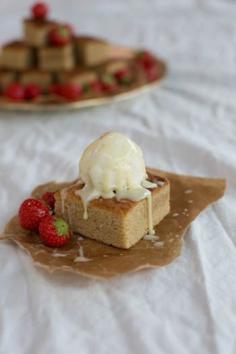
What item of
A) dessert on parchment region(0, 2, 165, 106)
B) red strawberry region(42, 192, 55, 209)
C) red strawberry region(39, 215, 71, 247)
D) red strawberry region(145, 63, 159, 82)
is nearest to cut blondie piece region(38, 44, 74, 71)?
dessert on parchment region(0, 2, 165, 106)

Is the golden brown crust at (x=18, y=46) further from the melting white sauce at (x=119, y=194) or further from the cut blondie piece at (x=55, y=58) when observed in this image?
the melting white sauce at (x=119, y=194)

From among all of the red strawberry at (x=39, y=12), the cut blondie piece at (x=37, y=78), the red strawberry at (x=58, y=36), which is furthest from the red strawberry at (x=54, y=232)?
the red strawberry at (x=39, y=12)

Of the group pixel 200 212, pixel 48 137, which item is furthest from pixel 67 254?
pixel 48 137

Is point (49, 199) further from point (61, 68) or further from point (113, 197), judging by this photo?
point (61, 68)

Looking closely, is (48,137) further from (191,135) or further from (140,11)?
(140,11)

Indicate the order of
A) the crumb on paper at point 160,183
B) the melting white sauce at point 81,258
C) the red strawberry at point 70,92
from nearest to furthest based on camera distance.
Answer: the melting white sauce at point 81,258
the crumb on paper at point 160,183
the red strawberry at point 70,92

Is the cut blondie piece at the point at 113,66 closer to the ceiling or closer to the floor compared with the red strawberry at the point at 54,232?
closer to the ceiling

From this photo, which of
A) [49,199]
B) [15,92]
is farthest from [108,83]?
[49,199]
